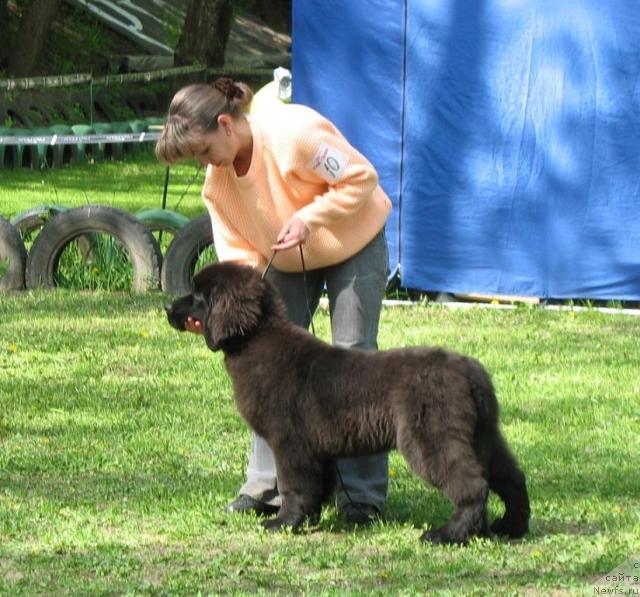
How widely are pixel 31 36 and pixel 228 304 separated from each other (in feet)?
73.4

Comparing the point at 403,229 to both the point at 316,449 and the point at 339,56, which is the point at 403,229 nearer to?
the point at 339,56

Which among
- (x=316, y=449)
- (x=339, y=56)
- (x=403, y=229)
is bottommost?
(x=316, y=449)

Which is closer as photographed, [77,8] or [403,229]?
[403,229]

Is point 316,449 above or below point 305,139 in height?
below

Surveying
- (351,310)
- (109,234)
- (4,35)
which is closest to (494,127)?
(109,234)

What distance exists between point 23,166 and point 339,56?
1097 centimetres

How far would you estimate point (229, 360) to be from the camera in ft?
19.0

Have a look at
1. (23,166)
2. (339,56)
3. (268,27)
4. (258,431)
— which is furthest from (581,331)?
(268,27)

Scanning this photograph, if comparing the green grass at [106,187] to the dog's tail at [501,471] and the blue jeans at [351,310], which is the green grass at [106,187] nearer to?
the blue jeans at [351,310]

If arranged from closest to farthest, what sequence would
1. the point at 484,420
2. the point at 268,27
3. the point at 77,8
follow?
the point at 484,420 < the point at 77,8 < the point at 268,27

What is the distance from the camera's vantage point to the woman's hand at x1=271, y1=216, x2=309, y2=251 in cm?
555

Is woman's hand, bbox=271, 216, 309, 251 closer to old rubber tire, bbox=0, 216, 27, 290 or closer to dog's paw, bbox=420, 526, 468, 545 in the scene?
dog's paw, bbox=420, 526, 468, 545

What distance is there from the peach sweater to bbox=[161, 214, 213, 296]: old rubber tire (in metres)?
5.31

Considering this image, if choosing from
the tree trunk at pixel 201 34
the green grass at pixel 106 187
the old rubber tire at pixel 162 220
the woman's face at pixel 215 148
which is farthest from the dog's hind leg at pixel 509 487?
the tree trunk at pixel 201 34
